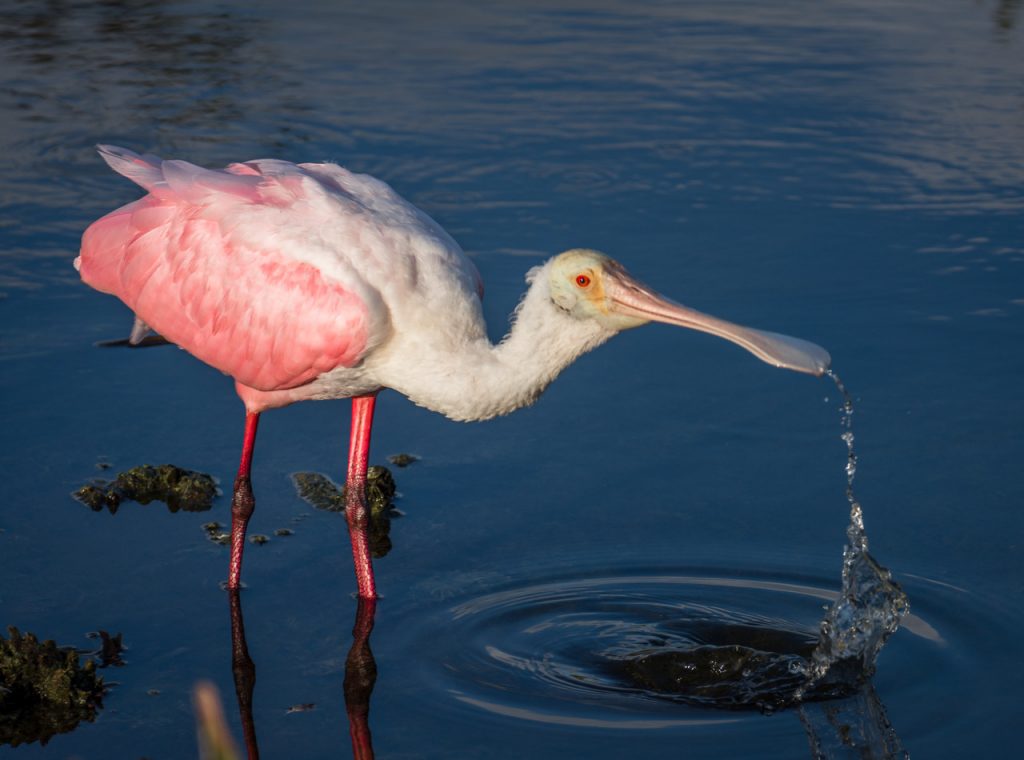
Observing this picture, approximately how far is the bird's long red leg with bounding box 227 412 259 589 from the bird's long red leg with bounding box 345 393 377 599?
0.39m

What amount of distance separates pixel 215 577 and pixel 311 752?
128 centimetres

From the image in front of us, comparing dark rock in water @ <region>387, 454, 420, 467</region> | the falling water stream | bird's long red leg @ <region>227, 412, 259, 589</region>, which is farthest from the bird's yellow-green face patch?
dark rock in water @ <region>387, 454, 420, 467</region>

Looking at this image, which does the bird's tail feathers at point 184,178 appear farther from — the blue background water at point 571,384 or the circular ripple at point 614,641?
the circular ripple at point 614,641

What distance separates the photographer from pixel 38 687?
5090 mm

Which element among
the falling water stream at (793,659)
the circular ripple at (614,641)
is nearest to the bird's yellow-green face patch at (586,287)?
the falling water stream at (793,659)

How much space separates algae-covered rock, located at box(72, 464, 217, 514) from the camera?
653 cm

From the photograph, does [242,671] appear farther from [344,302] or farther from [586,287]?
[586,287]

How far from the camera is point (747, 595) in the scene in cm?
593

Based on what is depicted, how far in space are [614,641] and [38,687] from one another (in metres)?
1.93

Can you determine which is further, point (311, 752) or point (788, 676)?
point (788, 676)

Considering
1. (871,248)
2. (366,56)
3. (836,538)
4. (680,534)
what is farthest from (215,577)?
(366,56)

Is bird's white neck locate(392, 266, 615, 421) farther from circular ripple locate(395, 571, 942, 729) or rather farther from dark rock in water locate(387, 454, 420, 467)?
dark rock in water locate(387, 454, 420, 467)

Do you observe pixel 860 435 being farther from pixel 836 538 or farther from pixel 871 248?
pixel 871 248

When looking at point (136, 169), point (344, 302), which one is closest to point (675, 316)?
point (344, 302)
